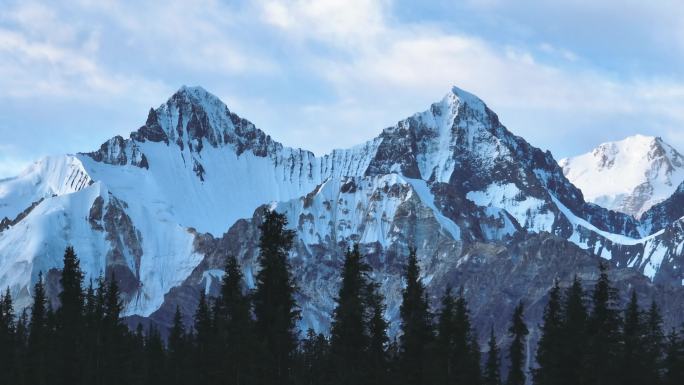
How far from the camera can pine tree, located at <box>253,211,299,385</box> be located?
107m

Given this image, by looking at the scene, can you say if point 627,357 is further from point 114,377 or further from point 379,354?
point 114,377

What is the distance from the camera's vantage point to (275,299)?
108438mm

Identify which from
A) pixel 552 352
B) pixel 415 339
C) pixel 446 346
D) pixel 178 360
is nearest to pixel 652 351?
pixel 552 352

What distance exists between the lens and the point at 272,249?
4264 inches

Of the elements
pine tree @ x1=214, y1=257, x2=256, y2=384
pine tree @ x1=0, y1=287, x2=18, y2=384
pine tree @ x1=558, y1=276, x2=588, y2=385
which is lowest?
pine tree @ x1=214, y1=257, x2=256, y2=384

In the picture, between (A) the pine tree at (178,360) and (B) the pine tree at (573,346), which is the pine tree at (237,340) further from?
(A) the pine tree at (178,360)

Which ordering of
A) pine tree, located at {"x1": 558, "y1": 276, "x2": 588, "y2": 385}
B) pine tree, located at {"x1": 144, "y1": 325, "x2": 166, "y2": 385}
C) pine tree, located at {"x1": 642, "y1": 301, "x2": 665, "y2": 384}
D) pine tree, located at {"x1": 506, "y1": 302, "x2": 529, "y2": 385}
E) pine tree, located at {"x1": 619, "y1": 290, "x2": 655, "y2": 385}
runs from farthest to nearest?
pine tree, located at {"x1": 144, "y1": 325, "x2": 166, "y2": 385}, pine tree, located at {"x1": 506, "y1": 302, "x2": 529, "y2": 385}, pine tree, located at {"x1": 558, "y1": 276, "x2": 588, "y2": 385}, pine tree, located at {"x1": 642, "y1": 301, "x2": 665, "y2": 384}, pine tree, located at {"x1": 619, "y1": 290, "x2": 655, "y2": 385}

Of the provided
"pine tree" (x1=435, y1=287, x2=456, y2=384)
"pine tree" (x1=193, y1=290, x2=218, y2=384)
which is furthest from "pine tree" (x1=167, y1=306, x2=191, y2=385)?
"pine tree" (x1=435, y1=287, x2=456, y2=384)

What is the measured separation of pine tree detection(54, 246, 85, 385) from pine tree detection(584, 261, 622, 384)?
4689cm

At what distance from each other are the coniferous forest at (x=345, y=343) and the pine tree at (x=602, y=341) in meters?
0.10

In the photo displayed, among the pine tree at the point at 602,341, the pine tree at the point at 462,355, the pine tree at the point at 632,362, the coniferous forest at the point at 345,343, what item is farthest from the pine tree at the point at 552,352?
the pine tree at the point at 632,362

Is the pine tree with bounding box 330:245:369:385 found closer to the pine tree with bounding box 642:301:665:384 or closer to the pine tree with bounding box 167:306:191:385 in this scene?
the pine tree with bounding box 642:301:665:384

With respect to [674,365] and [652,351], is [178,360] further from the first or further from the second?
[674,365]

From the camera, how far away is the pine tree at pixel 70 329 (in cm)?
14338
